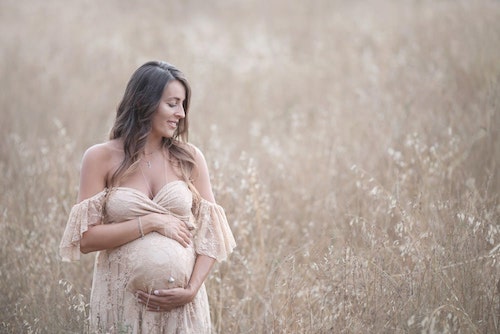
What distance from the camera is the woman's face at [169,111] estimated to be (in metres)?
2.80

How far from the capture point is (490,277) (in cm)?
→ 306

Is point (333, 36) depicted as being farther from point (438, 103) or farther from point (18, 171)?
point (18, 171)

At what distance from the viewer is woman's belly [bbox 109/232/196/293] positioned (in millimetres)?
2633

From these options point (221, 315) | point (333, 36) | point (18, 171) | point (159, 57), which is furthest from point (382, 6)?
point (221, 315)

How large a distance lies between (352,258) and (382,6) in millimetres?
9649

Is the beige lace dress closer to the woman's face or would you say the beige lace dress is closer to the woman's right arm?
the woman's right arm

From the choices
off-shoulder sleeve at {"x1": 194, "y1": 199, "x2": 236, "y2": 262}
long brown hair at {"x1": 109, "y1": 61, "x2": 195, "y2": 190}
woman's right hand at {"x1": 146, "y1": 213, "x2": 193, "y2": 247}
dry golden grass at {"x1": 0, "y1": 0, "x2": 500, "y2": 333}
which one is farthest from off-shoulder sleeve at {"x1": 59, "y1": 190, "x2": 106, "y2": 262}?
off-shoulder sleeve at {"x1": 194, "y1": 199, "x2": 236, "y2": 262}

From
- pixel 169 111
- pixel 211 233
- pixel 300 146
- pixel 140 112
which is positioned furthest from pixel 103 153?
pixel 300 146

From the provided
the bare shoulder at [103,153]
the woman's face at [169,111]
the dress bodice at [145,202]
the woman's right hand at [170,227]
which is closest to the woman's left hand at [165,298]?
the woman's right hand at [170,227]

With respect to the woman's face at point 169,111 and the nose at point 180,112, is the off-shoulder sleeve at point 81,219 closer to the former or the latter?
the woman's face at point 169,111

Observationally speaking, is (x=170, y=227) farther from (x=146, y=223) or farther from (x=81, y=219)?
(x=81, y=219)

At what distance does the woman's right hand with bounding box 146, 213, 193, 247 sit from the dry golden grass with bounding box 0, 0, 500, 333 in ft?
2.09

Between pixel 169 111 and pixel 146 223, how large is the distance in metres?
0.57

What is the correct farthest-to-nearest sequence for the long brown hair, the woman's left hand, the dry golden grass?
the dry golden grass < the long brown hair < the woman's left hand
